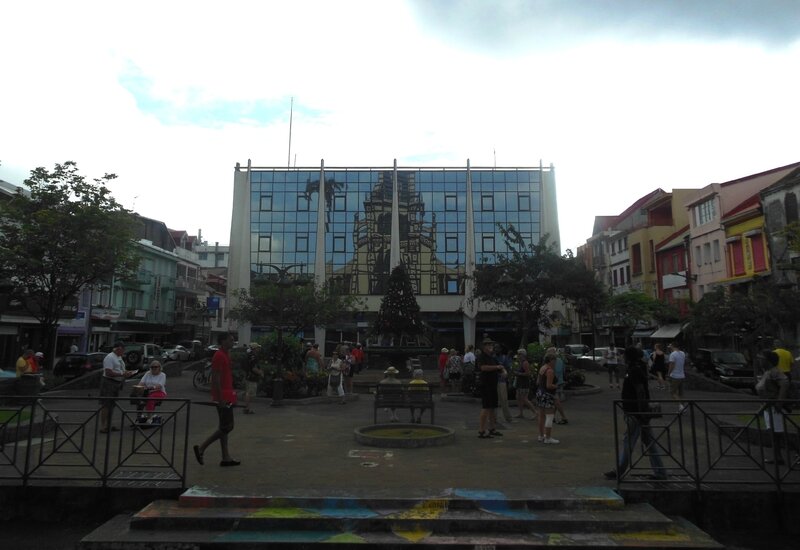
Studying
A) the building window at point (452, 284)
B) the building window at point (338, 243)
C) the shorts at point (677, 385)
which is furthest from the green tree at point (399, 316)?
the building window at point (338, 243)

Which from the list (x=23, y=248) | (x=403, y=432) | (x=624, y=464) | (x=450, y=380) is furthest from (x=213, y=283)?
(x=624, y=464)

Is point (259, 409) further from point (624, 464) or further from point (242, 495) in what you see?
point (624, 464)

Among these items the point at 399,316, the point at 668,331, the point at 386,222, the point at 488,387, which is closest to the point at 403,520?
the point at 488,387

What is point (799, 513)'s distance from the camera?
6.48 metres

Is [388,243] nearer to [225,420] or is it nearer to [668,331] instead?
[668,331]

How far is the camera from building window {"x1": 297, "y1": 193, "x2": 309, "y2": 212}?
1984 inches

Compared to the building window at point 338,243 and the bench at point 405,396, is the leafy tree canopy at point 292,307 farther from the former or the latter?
the bench at point 405,396

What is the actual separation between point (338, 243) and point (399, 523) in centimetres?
4500

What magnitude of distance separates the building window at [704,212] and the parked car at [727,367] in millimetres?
12733

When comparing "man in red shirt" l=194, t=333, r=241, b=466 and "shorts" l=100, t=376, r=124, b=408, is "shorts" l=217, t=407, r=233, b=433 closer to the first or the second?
"man in red shirt" l=194, t=333, r=241, b=466

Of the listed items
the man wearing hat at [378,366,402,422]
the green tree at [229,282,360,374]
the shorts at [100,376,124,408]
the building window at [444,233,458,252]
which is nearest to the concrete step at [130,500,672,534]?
the shorts at [100,376,124,408]

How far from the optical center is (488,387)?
403 inches

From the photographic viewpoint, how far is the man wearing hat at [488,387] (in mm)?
10219

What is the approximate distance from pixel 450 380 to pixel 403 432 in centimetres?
864
